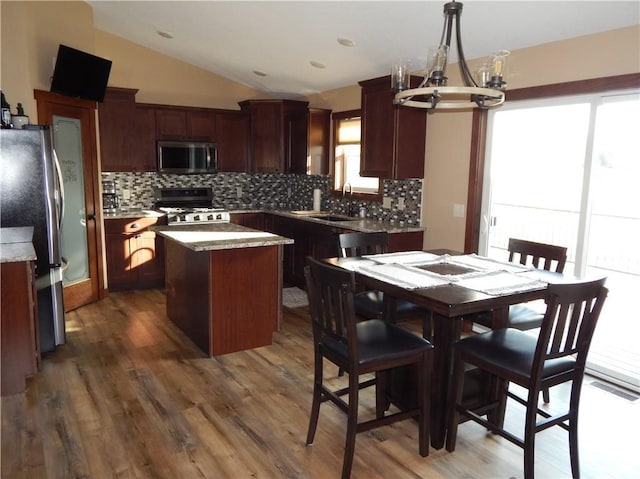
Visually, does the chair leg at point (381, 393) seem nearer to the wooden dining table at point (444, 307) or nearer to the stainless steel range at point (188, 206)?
the wooden dining table at point (444, 307)

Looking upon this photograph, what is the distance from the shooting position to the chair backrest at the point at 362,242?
3355 mm

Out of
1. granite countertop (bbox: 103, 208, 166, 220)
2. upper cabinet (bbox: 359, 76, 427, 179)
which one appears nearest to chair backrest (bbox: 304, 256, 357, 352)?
upper cabinet (bbox: 359, 76, 427, 179)

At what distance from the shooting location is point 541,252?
3.04 m

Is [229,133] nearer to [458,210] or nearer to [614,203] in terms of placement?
[458,210]

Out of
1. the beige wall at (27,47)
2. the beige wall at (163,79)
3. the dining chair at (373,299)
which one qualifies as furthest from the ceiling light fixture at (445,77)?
the beige wall at (163,79)

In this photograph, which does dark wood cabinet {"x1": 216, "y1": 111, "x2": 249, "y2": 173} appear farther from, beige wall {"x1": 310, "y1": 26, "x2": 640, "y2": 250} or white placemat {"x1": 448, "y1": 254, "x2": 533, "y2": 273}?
white placemat {"x1": 448, "y1": 254, "x2": 533, "y2": 273}

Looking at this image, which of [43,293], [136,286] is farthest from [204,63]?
[43,293]

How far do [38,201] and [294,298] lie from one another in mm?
2697

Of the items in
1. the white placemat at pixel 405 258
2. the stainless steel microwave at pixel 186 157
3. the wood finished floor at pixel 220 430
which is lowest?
the wood finished floor at pixel 220 430

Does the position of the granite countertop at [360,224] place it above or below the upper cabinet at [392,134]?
below

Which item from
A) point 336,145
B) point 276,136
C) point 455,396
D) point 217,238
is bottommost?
point 455,396

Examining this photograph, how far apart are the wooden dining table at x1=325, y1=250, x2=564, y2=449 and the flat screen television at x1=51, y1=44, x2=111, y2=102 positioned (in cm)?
319

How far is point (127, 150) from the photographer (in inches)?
221

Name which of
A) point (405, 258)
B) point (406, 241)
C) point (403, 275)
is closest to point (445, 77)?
point (403, 275)
